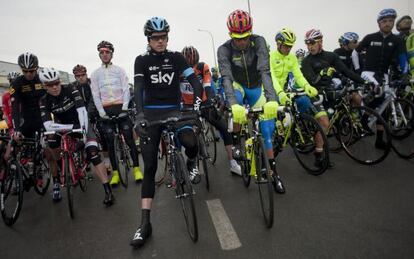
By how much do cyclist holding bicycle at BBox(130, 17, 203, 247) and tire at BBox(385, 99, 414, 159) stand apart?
3.90 meters

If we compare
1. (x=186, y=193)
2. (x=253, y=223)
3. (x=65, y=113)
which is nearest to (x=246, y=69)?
(x=186, y=193)

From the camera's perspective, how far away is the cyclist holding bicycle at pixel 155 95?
3.41 meters

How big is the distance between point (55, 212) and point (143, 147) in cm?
259

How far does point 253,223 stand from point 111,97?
13.4 feet

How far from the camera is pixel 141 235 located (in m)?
3.23

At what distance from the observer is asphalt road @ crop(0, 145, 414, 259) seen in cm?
275

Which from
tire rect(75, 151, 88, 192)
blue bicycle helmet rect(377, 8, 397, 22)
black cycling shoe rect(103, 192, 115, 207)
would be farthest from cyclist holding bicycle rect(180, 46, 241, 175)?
blue bicycle helmet rect(377, 8, 397, 22)

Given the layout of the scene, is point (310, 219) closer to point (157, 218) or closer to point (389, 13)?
point (157, 218)

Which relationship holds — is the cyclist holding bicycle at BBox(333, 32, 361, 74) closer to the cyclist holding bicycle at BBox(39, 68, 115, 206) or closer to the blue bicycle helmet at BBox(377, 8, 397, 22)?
the blue bicycle helmet at BBox(377, 8, 397, 22)

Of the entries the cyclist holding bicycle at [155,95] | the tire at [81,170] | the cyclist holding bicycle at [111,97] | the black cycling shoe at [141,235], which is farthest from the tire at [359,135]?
the tire at [81,170]

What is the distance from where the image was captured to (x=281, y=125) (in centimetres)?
495

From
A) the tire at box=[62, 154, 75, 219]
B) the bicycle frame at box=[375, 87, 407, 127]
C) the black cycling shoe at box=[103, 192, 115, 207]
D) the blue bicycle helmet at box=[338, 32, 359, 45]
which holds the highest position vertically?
the blue bicycle helmet at box=[338, 32, 359, 45]

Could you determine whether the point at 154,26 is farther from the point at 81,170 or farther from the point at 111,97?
the point at 81,170

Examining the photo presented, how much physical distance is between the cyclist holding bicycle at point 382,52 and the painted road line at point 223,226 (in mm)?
3436
